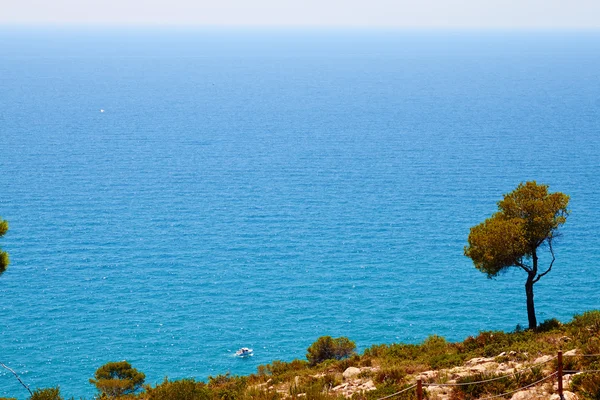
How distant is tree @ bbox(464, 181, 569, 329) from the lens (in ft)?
99.2

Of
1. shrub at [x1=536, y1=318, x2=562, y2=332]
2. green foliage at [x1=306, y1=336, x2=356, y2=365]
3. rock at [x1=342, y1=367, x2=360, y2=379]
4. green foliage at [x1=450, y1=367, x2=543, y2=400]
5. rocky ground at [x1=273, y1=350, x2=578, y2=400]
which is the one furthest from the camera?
green foliage at [x1=306, y1=336, x2=356, y2=365]

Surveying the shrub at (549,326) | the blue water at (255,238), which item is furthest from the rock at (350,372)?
the blue water at (255,238)

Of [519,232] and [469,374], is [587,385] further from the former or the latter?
[519,232]

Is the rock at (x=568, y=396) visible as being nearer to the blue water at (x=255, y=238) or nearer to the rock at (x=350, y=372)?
the rock at (x=350, y=372)

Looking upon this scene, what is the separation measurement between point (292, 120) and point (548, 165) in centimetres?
6300

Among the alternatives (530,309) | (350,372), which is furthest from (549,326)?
(350,372)

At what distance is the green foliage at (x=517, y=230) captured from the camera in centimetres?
3025

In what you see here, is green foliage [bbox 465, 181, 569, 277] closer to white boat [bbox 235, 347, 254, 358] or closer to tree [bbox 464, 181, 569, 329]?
tree [bbox 464, 181, 569, 329]

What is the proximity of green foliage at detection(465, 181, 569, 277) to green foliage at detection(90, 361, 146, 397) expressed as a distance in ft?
56.7

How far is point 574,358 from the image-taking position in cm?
2191

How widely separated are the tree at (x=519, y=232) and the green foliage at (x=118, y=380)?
56.7 ft

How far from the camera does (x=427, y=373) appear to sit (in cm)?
2373

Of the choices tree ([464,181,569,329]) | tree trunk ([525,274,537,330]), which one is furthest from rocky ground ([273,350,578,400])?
tree ([464,181,569,329])

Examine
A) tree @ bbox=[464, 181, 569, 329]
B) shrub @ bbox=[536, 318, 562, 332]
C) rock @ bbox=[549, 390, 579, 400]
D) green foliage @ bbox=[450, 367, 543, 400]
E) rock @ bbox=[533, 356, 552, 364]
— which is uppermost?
tree @ bbox=[464, 181, 569, 329]
